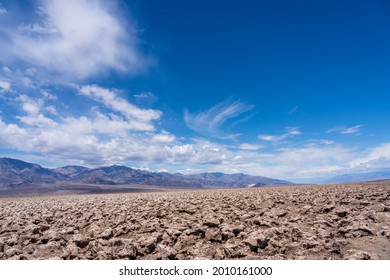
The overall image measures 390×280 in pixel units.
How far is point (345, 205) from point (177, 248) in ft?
23.5

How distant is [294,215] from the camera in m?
8.16

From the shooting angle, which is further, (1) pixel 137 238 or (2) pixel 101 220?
(2) pixel 101 220

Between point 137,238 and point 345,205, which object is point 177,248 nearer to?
point 137,238

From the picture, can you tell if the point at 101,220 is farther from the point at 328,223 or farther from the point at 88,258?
the point at 328,223

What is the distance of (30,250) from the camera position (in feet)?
19.2

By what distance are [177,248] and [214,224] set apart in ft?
5.68

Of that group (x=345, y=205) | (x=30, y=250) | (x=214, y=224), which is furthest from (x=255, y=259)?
(x=345, y=205)

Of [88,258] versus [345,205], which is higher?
[345,205]
